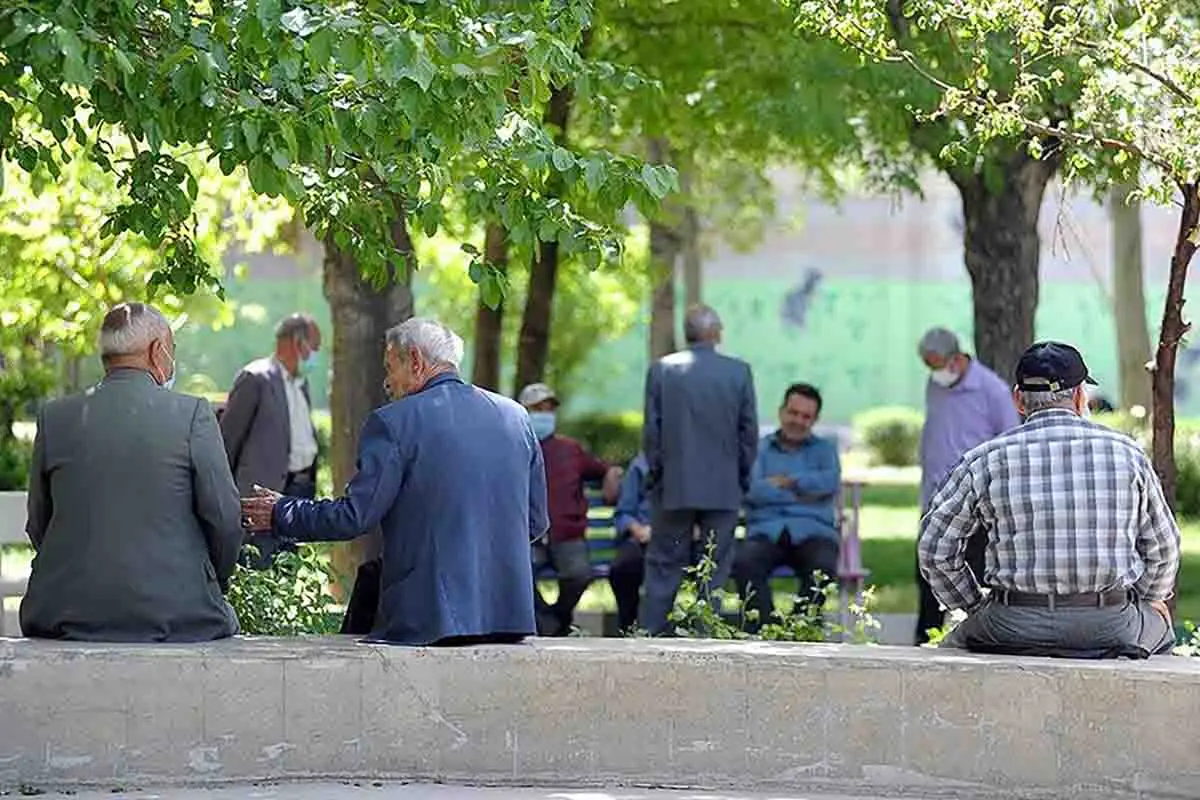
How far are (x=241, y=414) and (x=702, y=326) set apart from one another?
2516mm

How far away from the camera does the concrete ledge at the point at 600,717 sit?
7.28 m

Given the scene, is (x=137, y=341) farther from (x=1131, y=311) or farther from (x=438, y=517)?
(x=1131, y=311)

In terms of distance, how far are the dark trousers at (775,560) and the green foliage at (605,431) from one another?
15625mm

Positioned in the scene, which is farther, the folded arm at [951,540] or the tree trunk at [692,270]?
the tree trunk at [692,270]

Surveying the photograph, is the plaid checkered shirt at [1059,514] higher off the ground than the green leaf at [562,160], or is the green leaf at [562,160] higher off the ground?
the green leaf at [562,160]

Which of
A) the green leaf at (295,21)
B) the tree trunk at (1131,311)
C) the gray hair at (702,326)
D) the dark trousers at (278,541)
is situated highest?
the tree trunk at (1131,311)

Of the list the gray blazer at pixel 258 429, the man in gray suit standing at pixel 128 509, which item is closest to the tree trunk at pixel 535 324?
the gray blazer at pixel 258 429

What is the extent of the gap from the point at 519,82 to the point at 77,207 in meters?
9.05

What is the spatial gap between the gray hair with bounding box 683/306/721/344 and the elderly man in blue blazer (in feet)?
17.2

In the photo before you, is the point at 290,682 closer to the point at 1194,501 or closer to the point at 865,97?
the point at 865,97

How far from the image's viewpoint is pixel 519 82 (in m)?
7.91

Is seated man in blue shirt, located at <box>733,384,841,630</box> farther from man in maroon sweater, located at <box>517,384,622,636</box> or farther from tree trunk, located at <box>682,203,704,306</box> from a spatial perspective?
tree trunk, located at <box>682,203,704,306</box>

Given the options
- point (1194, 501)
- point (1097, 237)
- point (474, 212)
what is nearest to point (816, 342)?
point (1097, 237)

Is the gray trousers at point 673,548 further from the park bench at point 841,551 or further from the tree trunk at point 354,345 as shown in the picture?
the tree trunk at point 354,345
